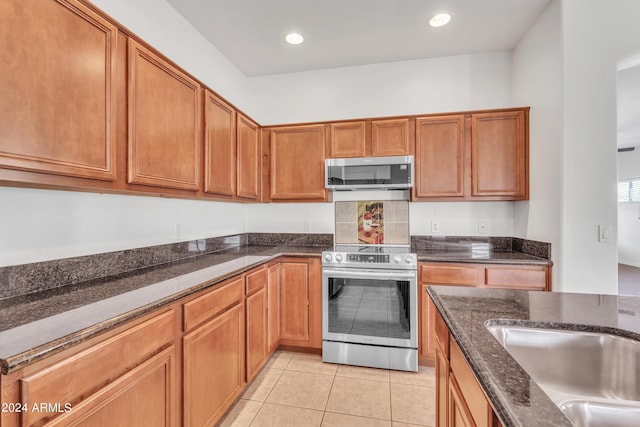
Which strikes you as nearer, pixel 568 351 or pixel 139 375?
pixel 568 351

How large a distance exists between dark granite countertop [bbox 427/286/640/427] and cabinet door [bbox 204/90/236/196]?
66.4 inches

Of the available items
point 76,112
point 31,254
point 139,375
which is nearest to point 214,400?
point 139,375

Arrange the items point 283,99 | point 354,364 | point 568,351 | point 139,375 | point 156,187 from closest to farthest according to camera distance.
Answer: point 568,351, point 139,375, point 156,187, point 354,364, point 283,99

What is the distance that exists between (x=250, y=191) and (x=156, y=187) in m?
1.17

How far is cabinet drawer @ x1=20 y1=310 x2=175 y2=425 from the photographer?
2.68 feet

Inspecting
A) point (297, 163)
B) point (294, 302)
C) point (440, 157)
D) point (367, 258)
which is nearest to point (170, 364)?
point (294, 302)

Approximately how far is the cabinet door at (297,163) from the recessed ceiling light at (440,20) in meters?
1.28

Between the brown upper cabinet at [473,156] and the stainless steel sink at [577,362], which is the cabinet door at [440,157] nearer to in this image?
the brown upper cabinet at [473,156]

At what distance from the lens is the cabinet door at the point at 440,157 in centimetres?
268

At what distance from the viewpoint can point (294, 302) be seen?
267 centimetres

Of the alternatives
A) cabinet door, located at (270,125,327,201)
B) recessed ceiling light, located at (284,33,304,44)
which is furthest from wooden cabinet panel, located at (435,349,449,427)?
recessed ceiling light, located at (284,33,304,44)

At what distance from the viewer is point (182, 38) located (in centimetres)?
232

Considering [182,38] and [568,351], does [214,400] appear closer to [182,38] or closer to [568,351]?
[568,351]

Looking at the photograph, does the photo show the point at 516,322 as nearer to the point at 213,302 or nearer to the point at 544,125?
the point at 213,302
